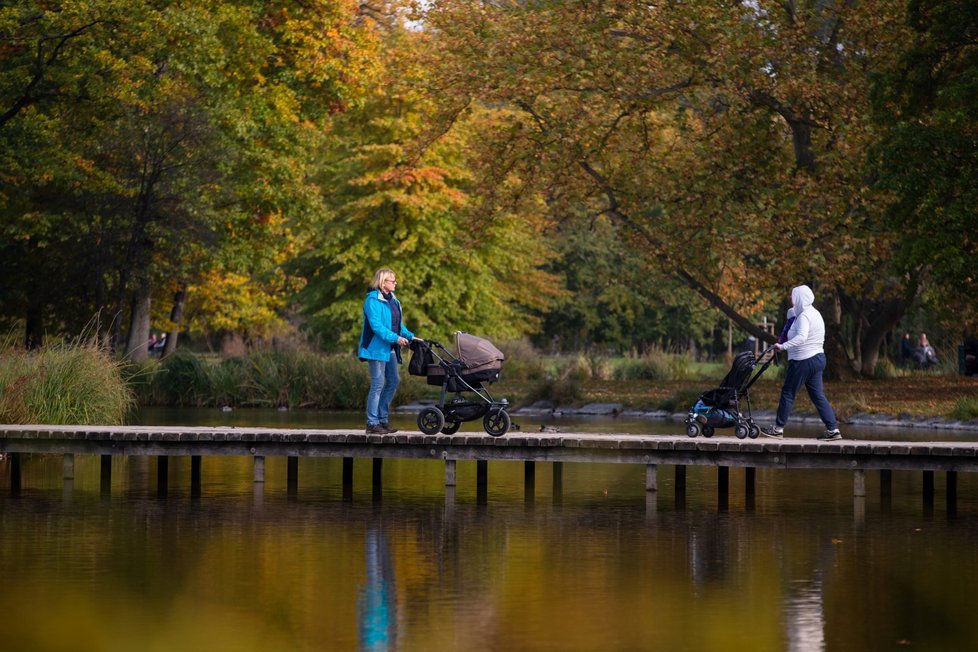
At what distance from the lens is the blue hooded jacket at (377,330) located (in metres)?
17.8

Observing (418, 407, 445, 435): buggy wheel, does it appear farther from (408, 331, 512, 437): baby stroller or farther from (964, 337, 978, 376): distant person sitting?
(964, 337, 978, 376): distant person sitting

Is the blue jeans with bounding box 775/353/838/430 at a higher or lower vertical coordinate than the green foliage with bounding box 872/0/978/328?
lower

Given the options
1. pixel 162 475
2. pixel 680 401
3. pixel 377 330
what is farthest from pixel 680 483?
pixel 680 401

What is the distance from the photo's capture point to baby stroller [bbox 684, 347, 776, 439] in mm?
19281

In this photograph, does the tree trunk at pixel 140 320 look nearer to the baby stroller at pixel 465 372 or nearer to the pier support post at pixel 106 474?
the pier support post at pixel 106 474

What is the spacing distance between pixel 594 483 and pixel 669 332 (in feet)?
189

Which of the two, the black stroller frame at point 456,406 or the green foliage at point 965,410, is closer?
the black stroller frame at point 456,406

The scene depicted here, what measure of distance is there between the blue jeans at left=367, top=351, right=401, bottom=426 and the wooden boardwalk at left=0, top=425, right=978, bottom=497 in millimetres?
325

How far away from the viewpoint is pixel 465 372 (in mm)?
17969

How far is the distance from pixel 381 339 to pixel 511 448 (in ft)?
6.75

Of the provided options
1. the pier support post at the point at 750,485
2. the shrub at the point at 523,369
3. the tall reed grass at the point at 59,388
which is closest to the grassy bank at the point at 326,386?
the shrub at the point at 523,369

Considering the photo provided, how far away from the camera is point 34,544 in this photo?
14281 mm

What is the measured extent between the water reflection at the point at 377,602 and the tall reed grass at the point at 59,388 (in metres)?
8.98

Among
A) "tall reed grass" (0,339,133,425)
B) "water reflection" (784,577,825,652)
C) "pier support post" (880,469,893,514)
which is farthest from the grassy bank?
"water reflection" (784,577,825,652)
